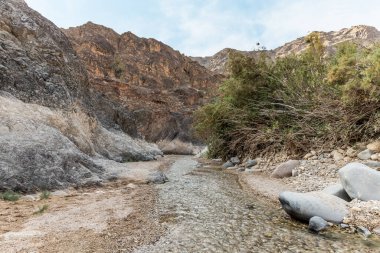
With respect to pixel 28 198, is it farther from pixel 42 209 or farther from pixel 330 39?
pixel 330 39

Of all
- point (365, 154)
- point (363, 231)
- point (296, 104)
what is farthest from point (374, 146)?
point (363, 231)

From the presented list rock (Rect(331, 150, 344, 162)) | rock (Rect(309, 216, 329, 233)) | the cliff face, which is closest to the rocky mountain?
the cliff face

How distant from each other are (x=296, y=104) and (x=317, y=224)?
436 inches

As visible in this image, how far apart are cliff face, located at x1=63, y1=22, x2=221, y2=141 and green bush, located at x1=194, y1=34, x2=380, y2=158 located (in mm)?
25623

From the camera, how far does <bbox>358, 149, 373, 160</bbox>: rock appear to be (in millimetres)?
12250

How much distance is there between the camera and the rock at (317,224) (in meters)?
7.15

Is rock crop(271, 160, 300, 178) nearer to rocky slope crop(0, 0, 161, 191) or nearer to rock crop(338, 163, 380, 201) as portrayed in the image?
rock crop(338, 163, 380, 201)

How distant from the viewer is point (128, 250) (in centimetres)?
582

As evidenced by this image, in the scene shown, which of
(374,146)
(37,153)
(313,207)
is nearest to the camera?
(313,207)

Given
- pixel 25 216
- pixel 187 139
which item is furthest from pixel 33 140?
pixel 187 139

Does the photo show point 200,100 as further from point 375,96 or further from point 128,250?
point 128,250

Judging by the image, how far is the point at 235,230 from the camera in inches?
283

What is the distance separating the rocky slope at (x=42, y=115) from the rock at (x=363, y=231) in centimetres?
856

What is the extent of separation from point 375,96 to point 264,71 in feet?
29.4
